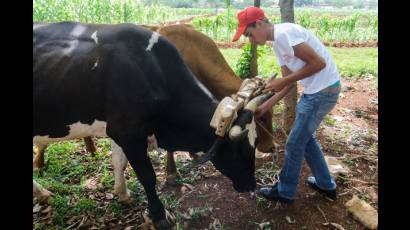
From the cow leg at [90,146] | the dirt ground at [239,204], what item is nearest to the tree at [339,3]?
the dirt ground at [239,204]

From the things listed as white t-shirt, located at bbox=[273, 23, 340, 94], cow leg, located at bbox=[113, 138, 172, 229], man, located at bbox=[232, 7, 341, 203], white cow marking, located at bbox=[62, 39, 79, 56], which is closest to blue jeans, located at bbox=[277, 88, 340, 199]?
man, located at bbox=[232, 7, 341, 203]

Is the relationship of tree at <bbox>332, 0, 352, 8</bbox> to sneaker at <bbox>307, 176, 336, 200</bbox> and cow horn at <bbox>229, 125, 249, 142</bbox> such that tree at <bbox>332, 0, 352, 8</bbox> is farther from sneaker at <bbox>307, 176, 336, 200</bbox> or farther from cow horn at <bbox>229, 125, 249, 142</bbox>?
cow horn at <bbox>229, 125, 249, 142</bbox>

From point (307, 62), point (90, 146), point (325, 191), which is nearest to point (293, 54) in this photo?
point (307, 62)

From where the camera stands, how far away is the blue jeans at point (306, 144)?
349 cm

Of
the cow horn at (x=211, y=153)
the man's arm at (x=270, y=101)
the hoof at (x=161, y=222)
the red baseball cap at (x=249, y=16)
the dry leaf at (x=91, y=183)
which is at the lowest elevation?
the hoof at (x=161, y=222)

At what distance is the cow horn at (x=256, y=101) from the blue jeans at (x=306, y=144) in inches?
13.1

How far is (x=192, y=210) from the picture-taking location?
3973mm

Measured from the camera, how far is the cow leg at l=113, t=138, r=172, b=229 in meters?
3.50

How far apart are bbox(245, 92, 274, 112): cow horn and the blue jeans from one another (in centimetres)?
33

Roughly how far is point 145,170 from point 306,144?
170cm

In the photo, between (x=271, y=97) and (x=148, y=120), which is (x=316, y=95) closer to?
(x=271, y=97)

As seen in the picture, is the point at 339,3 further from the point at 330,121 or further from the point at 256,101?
Answer: the point at 256,101

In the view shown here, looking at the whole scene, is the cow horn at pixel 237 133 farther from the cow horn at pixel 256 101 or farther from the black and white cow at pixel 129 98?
the cow horn at pixel 256 101

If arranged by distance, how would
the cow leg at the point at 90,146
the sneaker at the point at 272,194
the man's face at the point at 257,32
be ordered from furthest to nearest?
the cow leg at the point at 90,146
the sneaker at the point at 272,194
the man's face at the point at 257,32
